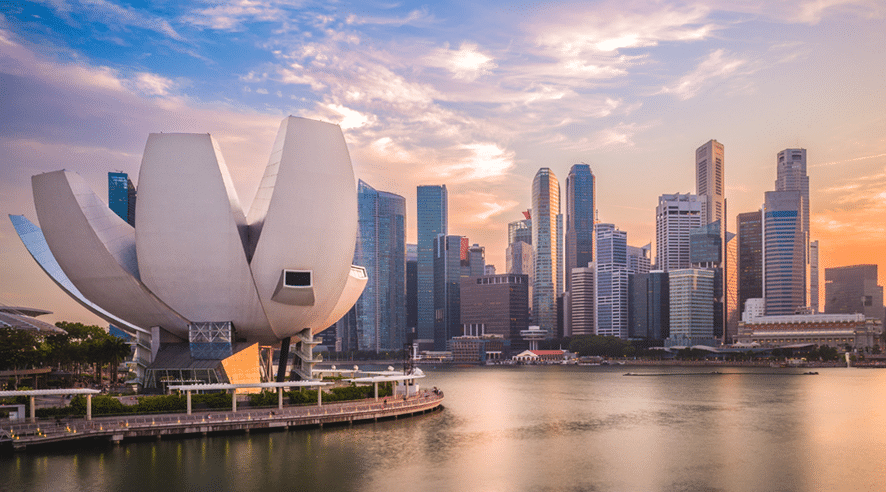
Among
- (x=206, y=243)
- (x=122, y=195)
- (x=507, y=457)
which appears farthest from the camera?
(x=122, y=195)

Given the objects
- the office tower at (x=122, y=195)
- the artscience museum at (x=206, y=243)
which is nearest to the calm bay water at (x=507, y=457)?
the artscience museum at (x=206, y=243)

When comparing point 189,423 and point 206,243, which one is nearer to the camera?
point 189,423

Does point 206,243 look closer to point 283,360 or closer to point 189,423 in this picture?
point 189,423

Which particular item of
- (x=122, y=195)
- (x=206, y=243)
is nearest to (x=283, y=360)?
(x=206, y=243)

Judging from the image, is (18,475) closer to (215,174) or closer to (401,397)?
(215,174)

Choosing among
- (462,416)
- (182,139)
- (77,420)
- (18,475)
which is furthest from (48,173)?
(462,416)
